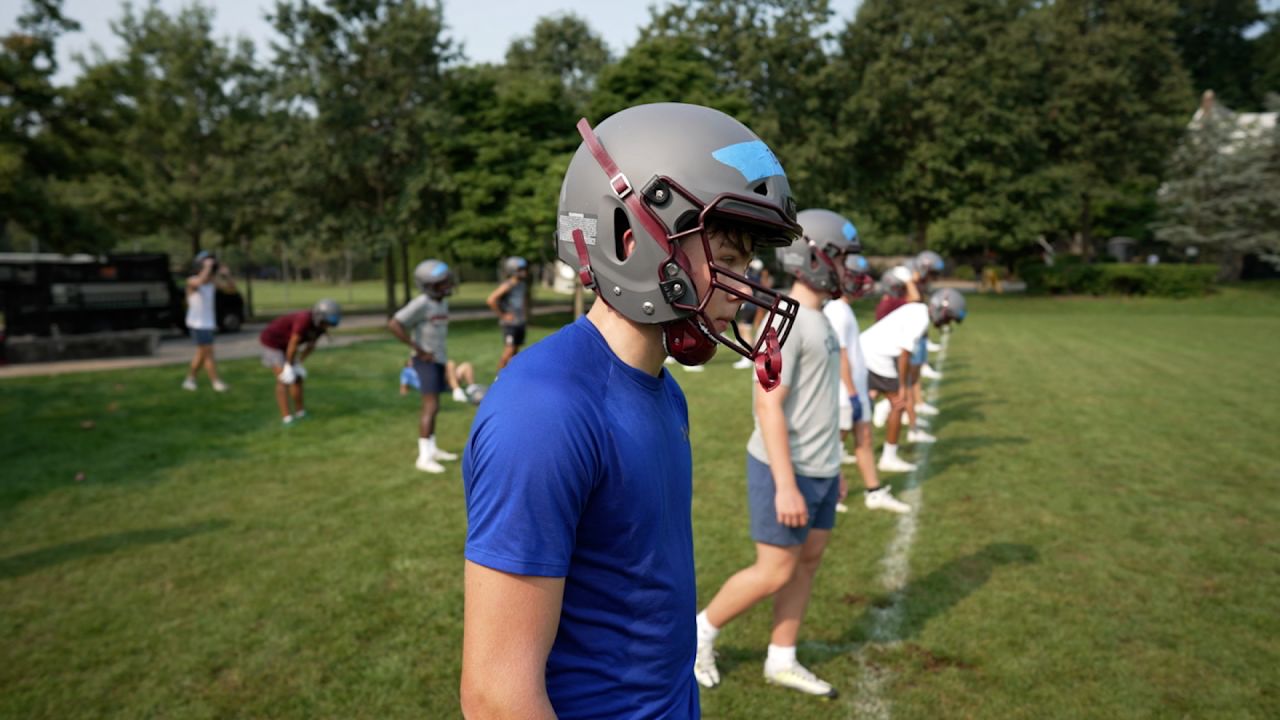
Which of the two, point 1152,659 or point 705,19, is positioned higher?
point 705,19

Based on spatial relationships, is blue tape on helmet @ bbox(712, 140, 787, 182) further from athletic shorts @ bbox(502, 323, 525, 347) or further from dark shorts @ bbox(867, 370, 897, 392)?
athletic shorts @ bbox(502, 323, 525, 347)

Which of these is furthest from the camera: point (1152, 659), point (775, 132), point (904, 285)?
point (775, 132)

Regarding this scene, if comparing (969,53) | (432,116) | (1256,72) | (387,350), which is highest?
(1256,72)

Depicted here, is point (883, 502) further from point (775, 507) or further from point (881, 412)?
point (775, 507)

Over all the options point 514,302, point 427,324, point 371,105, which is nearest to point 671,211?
point 427,324

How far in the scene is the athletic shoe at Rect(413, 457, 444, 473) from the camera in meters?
9.56

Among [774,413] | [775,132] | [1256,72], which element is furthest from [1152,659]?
[1256,72]

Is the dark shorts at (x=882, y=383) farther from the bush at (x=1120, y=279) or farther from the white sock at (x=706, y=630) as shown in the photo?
the bush at (x=1120, y=279)

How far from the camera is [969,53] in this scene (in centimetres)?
4200

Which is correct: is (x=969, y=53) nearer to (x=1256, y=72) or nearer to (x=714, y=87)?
(x=714, y=87)

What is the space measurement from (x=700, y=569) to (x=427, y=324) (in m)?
5.01

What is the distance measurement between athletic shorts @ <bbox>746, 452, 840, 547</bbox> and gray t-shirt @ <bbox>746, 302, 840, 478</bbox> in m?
0.06

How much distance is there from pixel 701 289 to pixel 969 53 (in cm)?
4673

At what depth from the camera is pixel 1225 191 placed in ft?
142
